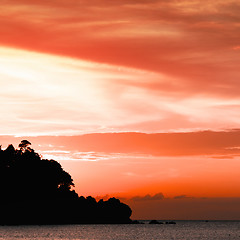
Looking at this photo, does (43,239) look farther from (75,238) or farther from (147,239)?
(147,239)

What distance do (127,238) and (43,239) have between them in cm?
2986

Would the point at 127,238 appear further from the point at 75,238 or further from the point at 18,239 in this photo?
the point at 18,239

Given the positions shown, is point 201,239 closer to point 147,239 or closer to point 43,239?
point 147,239

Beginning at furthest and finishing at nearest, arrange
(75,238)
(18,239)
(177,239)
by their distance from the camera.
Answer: (177,239) < (75,238) < (18,239)

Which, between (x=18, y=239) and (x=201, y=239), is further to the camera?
(x=201, y=239)

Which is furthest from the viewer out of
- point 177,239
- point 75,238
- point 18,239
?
point 177,239

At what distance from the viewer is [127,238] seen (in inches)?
6619

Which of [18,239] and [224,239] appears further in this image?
[224,239]

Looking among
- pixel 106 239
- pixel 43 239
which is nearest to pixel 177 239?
pixel 106 239

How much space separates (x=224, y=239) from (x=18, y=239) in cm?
6978

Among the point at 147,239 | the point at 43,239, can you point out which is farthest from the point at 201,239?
the point at 43,239

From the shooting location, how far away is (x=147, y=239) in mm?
165375

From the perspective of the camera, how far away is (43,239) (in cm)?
15250

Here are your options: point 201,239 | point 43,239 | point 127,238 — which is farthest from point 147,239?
point 43,239
